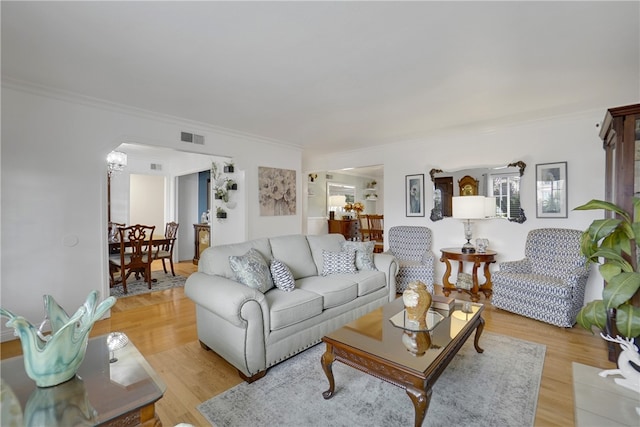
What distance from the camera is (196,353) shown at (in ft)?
8.22

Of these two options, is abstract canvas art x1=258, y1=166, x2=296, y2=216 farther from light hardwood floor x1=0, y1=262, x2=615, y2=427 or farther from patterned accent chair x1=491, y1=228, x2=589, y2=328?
patterned accent chair x1=491, y1=228, x2=589, y2=328

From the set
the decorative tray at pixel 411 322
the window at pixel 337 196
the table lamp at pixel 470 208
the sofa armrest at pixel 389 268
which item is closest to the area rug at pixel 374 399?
the decorative tray at pixel 411 322

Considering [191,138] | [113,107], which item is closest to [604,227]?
[191,138]

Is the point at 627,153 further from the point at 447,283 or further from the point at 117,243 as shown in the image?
the point at 117,243

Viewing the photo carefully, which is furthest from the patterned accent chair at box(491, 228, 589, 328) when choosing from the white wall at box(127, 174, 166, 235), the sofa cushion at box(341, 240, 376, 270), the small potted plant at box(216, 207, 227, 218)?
the white wall at box(127, 174, 166, 235)

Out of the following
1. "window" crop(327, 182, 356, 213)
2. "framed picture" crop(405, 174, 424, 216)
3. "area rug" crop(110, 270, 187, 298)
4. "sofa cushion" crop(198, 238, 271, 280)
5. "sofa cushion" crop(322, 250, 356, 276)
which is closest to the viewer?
"sofa cushion" crop(198, 238, 271, 280)

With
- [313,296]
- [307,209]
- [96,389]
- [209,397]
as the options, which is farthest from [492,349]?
[307,209]

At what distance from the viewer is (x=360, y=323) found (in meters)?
2.10

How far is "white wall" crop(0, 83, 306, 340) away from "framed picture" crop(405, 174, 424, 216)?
395cm

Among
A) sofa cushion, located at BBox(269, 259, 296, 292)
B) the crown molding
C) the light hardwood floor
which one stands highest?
the crown molding

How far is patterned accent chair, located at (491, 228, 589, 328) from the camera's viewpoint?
9.73 feet

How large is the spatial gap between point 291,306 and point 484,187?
11.8ft

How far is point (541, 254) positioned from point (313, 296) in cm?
300

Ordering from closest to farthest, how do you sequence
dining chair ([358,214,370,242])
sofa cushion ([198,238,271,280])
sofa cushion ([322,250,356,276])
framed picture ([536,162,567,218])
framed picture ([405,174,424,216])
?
sofa cushion ([198,238,271,280]) → sofa cushion ([322,250,356,276]) → framed picture ([536,162,567,218]) → framed picture ([405,174,424,216]) → dining chair ([358,214,370,242])
